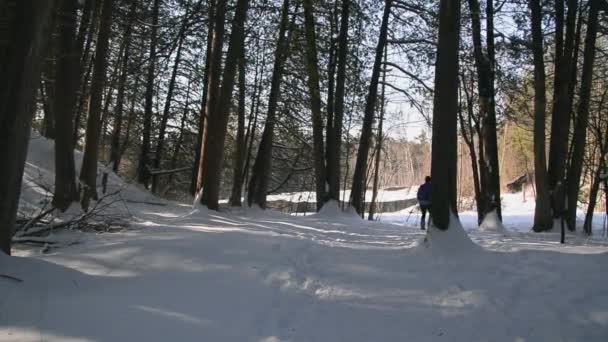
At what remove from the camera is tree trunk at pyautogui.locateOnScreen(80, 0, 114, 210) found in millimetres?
10109

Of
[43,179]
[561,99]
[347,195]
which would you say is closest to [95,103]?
[43,179]

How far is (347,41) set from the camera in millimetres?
16312

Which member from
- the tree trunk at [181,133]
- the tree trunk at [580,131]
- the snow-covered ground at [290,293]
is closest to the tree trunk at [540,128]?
the tree trunk at [580,131]

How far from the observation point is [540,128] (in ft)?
40.6

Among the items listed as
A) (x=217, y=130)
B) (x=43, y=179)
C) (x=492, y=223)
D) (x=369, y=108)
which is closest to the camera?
(x=43, y=179)

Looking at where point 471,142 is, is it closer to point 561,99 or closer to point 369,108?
point 369,108

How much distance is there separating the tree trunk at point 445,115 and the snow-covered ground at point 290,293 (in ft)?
2.43

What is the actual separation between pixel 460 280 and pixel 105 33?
353 inches

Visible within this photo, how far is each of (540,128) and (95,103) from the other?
11.3m

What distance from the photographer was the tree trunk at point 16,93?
4.50 m

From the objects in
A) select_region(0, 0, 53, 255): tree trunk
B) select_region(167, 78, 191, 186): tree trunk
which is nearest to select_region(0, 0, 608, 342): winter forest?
select_region(0, 0, 53, 255): tree trunk

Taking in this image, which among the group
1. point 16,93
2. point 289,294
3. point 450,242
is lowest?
point 289,294

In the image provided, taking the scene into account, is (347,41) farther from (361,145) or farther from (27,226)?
(27,226)

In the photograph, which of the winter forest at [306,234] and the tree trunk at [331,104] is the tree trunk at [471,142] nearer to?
the winter forest at [306,234]
